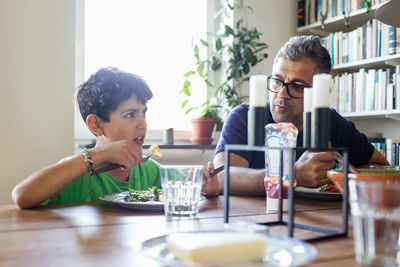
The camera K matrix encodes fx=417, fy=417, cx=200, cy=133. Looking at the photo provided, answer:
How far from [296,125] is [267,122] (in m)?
0.14

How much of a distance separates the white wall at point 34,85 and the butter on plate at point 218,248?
179 cm

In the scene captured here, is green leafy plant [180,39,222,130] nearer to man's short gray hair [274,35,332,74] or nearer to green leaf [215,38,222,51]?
green leaf [215,38,222,51]

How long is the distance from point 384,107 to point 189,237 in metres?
2.71

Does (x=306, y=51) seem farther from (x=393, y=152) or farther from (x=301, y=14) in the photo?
(x=301, y=14)

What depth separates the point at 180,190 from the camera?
927 millimetres

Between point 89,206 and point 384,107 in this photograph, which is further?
point 384,107

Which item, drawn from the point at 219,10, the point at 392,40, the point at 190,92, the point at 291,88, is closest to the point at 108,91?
the point at 291,88

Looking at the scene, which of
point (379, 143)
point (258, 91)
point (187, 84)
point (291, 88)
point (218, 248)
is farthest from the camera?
point (187, 84)

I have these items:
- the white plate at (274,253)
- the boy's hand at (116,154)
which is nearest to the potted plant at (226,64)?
the boy's hand at (116,154)

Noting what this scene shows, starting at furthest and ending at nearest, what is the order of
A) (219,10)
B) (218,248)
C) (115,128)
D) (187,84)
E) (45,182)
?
(219,10) → (187,84) → (115,128) → (45,182) → (218,248)

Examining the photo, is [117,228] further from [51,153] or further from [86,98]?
[51,153]

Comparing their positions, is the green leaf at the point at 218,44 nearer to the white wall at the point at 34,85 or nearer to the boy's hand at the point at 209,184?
the white wall at the point at 34,85

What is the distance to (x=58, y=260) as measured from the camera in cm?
58

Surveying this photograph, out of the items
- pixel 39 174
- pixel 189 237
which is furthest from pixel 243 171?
pixel 189 237
